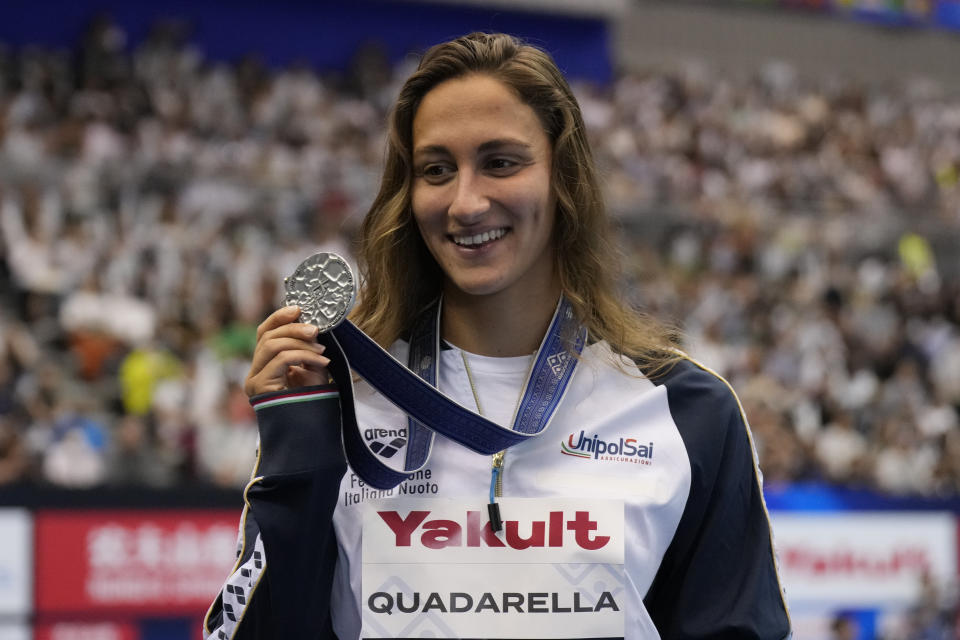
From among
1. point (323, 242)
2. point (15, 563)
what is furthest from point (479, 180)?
point (323, 242)

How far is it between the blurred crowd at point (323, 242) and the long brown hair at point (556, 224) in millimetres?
4872

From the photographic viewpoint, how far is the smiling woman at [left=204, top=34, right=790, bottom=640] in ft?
7.09

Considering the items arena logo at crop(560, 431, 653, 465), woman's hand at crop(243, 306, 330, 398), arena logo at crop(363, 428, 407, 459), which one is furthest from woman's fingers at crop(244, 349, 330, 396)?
arena logo at crop(560, 431, 653, 465)

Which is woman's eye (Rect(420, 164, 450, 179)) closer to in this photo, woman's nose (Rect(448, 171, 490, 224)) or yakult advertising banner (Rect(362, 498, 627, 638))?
woman's nose (Rect(448, 171, 490, 224))

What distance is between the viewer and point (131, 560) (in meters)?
7.57

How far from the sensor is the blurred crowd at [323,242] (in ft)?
29.8

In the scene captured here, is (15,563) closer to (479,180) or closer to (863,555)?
(479,180)

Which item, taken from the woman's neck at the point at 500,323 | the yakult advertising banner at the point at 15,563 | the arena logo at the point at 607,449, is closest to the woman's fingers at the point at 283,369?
the woman's neck at the point at 500,323

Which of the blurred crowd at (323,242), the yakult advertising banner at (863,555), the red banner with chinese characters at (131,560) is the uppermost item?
the blurred crowd at (323,242)

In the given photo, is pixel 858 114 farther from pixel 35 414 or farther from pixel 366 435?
pixel 366 435

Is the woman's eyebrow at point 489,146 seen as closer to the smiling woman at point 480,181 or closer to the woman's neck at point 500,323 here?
the smiling woman at point 480,181

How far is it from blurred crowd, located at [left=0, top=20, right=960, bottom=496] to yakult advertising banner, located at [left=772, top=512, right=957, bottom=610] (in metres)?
0.58

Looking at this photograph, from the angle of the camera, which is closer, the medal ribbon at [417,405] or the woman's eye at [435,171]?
the medal ribbon at [417,405]

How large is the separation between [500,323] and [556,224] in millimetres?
222
